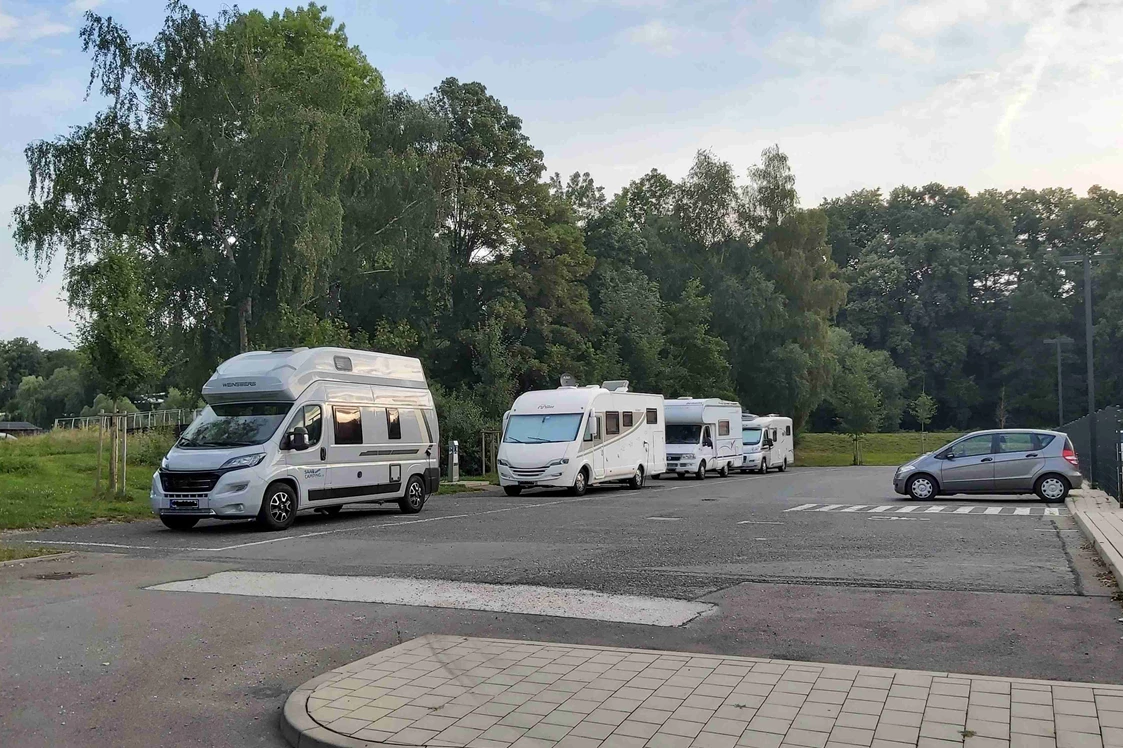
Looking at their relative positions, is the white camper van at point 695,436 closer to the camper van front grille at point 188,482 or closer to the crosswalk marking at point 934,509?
the crosswalk marking at point 934,509

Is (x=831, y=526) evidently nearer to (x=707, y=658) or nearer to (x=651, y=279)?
(x=707, y=658)

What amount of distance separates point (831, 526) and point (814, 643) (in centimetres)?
945

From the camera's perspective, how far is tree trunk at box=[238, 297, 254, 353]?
115 feet

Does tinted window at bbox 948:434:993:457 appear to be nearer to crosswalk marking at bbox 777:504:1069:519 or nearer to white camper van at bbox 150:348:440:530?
crosswalk marking at bbox 777:504:1069:519

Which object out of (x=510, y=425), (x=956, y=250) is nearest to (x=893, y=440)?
(x=956, y=250)

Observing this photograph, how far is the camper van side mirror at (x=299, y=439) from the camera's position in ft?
55.4

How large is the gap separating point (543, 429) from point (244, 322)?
14206mm

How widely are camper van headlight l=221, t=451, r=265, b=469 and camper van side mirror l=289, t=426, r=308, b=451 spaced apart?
2.00ft

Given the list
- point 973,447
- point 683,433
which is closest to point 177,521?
point 973,447

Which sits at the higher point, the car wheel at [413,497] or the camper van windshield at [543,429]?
the camper van windshield at [543,429]

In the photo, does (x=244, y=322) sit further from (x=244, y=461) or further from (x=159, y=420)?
(x=244, y=461)

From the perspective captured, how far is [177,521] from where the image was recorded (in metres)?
16.7

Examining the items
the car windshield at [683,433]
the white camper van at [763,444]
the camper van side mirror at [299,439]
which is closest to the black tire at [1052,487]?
the camper van side mirror at [299,439]

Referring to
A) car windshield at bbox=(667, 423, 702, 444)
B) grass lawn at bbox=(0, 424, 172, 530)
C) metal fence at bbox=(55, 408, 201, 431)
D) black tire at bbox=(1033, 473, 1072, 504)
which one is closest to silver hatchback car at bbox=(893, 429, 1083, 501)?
black tire at bbox=(1033, 473, 1072, 504)
